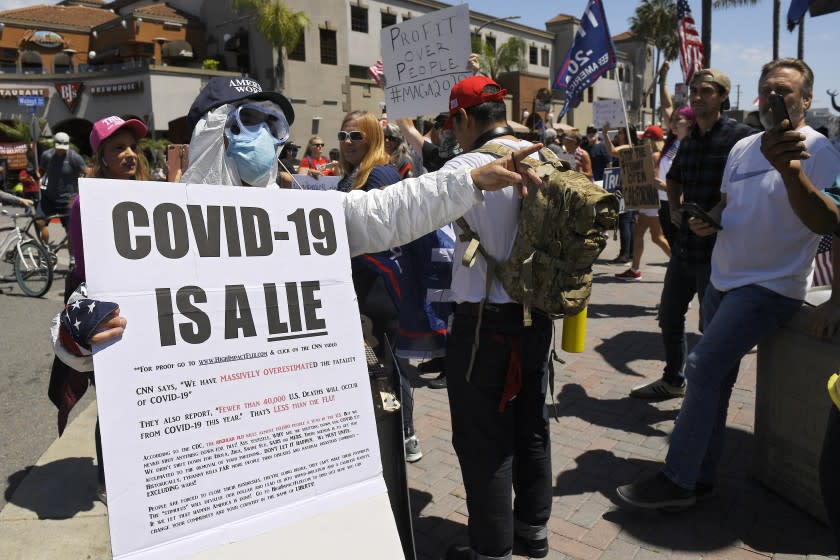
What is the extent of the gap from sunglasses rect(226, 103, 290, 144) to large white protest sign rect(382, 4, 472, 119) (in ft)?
9.08

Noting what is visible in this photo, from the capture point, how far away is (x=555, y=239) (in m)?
2.23

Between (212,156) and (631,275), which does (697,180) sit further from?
(631,275)

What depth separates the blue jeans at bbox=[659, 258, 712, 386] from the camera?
4152mm

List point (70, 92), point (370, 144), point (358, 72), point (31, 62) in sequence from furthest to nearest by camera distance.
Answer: point (358, 72)
point (31, 62)
point (70, 92)
point (370, 144)

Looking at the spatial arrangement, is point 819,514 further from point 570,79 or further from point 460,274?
point 570,79

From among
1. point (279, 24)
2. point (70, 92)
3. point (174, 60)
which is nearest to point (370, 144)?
point (279, 24)

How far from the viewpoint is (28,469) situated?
12.8 ft

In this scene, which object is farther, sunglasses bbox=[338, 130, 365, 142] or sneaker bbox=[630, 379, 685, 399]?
sneaker bbox=[630, 379, 685, 399]

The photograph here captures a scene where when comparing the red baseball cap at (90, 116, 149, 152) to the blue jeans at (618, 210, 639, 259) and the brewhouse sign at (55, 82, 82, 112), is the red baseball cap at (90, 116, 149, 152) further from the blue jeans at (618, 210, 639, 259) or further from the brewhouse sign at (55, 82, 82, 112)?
the brewhouse sign at (55, 82, 82, 112)

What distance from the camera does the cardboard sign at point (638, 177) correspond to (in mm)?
6645

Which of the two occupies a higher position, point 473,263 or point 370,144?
point 370,144

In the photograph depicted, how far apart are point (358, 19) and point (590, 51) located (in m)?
36.5

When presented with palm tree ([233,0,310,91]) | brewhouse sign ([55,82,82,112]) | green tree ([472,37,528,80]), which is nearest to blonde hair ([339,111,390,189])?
palm tree ([233,0,310,91])

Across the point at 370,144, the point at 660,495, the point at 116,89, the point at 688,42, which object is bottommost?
the point at 660,495
